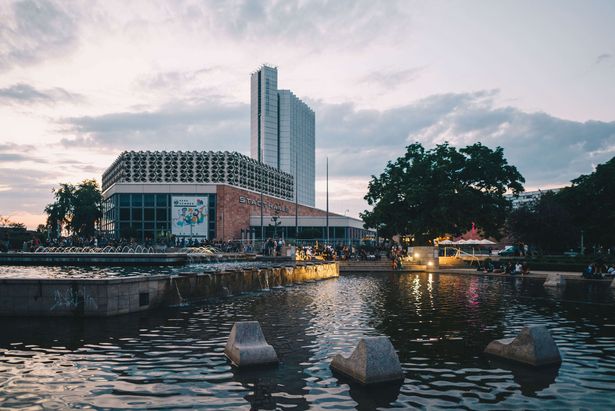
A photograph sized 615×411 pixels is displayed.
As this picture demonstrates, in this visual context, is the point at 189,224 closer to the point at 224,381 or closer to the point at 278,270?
the point at 278,270

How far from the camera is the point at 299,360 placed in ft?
35.9

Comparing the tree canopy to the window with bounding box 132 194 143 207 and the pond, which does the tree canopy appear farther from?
the pond

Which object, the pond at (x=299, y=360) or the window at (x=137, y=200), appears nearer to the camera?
the pond at (x=299, y=360)

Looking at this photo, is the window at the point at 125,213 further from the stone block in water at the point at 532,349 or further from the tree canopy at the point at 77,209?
the stone block in water at the point at 532,349

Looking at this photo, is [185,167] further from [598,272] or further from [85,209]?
[598,272]

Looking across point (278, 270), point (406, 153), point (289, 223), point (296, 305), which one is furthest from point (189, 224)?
point (296, 305)

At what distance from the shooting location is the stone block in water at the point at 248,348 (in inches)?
406

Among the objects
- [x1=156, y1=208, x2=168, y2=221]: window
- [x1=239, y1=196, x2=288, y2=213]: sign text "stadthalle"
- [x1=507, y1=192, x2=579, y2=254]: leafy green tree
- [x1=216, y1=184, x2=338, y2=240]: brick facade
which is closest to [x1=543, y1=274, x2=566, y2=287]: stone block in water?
[x1=507, y1=192, x2=579, y2=254]: leafy green tree

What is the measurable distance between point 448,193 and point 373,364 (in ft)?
145

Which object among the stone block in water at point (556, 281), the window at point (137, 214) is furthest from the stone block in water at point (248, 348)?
the window at point (137, 214)

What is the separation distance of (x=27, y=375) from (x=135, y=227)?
85.5 metres

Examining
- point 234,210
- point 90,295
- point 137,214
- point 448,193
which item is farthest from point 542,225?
point 137,214

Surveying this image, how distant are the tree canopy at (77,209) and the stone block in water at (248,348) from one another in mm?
104839

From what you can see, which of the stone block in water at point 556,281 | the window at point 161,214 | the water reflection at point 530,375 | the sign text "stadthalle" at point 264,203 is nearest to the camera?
the water reflection at point 530,375
